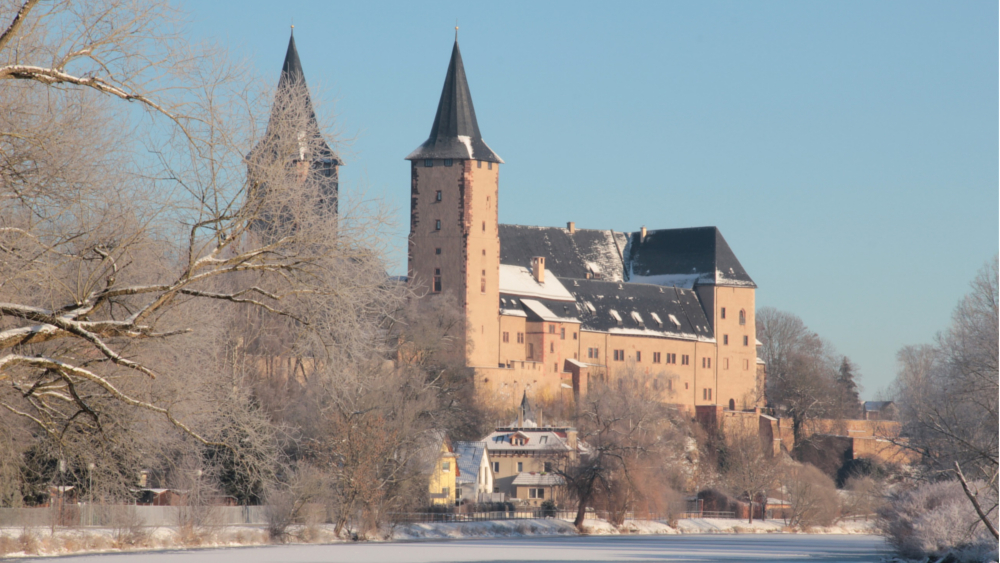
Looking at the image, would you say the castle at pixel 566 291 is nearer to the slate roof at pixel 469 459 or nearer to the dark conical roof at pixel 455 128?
the dark conical roof at pixel 455 128

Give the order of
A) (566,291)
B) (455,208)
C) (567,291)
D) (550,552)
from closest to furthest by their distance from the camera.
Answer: (550,552)
(455,208)
(566,291)
(567,291)

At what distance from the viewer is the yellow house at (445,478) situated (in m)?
53.5

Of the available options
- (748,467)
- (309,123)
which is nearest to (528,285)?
(748,467)

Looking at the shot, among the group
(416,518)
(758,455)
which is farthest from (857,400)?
(416,518)

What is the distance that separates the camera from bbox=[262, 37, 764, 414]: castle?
71.4 metres

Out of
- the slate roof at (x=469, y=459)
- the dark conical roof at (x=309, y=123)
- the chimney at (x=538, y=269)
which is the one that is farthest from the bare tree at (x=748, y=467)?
the dark conical roof at (x=309, y=123)

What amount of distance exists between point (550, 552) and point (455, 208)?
39.6 meters

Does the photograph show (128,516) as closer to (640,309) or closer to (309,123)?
(309,123)

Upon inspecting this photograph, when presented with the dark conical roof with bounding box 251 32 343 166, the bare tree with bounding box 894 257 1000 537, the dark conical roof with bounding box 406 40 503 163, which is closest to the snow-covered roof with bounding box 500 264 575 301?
the dark conical roof with bounding box 406 40 503 163

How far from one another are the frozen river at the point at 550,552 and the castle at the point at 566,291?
23.0m

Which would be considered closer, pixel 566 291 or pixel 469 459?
pixel 469 459

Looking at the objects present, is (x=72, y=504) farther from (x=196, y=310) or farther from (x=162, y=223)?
(x=162, y=223)

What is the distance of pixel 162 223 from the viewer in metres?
10.5

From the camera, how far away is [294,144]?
10.0 metres
